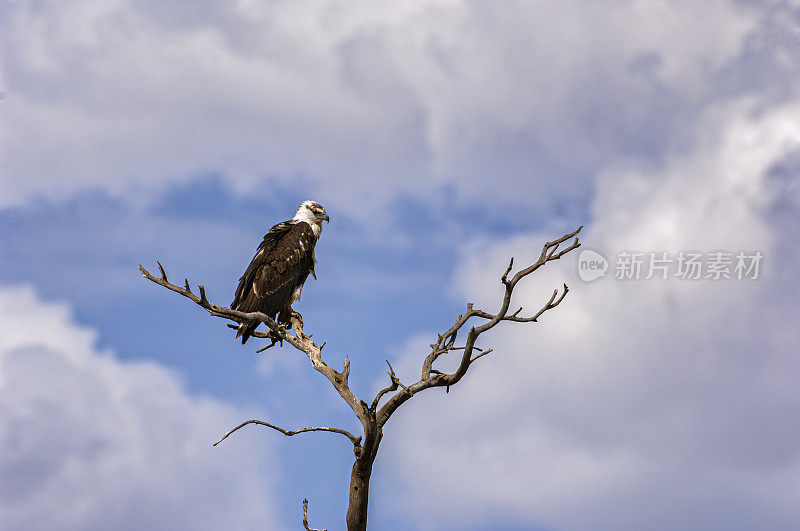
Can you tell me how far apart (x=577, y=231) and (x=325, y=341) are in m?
4.05

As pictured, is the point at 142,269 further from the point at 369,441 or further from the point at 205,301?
the point at 369,441

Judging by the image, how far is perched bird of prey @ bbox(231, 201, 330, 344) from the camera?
38.5 feet

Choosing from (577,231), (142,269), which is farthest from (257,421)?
(577,231)

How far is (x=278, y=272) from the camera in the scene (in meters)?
11.9

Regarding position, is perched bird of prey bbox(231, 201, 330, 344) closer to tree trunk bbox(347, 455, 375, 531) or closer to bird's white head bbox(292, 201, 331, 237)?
bird's white head bbox(292, 201, 331, 237)

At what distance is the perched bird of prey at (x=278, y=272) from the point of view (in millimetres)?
11734

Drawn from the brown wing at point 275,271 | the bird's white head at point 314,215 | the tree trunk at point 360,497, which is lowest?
the tree trunk at point 360,497

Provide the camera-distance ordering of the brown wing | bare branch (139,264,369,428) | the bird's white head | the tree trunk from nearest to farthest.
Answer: bare branch (139,264,369,428), the tree trunk, the brown wing, the bird's white head

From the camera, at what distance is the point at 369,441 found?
29.6ft

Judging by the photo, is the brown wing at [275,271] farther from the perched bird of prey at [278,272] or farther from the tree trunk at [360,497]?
the tree trunk at [360,497]

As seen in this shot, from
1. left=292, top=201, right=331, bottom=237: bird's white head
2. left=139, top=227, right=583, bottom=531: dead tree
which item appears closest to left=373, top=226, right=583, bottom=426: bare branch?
left=139, top=227, right=583, bottom=531: dead tree

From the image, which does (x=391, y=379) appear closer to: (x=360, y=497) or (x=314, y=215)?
(x=360, y=497)

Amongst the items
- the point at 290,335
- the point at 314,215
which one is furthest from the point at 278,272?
the point at 314,215

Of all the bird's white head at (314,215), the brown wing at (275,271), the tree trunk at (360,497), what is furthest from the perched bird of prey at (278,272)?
the tree trunk at (360,497)
